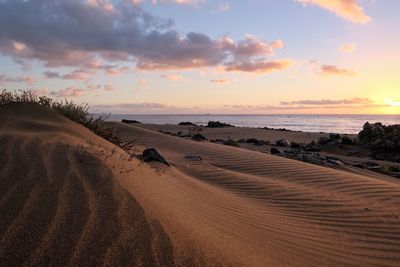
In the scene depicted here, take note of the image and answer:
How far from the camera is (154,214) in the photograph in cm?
324

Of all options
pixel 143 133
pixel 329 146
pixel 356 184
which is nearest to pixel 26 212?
pixel 356 184

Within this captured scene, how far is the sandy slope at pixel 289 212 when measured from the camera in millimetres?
3711

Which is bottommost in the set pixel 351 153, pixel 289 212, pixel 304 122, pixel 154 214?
pixel 289 212

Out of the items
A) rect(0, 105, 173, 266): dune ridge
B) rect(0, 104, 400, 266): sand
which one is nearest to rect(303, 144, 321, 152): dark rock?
rect(0, 104, 400, 266): sand

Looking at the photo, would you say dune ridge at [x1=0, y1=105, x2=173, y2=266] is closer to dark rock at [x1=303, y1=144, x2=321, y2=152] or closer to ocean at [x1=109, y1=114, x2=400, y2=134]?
dark rock at [x1=303, y1=144, x2=321, y2=152]

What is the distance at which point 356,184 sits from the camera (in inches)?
294

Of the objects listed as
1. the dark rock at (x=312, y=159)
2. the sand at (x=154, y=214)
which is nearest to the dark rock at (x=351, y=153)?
the dark rock at (x=312, y=159)

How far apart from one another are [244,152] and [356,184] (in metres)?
3.71

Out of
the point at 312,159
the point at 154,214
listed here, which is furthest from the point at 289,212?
the point at 312,159

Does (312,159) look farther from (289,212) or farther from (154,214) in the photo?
(154,214)

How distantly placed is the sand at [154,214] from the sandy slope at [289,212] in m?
0.02

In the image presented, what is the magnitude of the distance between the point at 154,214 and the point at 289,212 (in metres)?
2.88

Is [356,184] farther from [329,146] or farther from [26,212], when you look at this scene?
[329,146]

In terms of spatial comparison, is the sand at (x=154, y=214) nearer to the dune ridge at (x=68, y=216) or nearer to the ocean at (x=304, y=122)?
the dune ridge at (x=68, y=216)
